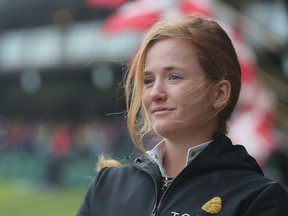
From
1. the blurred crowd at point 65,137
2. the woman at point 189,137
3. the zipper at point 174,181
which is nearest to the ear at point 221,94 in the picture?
the woman at point 189,137

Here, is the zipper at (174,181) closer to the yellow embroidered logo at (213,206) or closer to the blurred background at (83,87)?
the yellow embroidered logo at (213,206)

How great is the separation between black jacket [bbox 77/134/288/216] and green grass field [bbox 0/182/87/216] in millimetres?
9072

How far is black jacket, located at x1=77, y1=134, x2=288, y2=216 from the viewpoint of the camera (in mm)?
1331

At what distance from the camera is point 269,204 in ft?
4.32

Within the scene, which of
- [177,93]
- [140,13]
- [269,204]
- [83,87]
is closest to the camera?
[269,204]

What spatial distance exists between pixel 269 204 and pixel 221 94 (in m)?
0.30

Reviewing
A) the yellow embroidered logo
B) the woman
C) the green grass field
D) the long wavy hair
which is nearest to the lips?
the woman

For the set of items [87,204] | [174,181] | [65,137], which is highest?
[174,181]

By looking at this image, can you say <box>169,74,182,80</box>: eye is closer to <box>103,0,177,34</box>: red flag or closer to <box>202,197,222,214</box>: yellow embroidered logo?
<box>202,197,222,214</box>: yellow embroidered logo

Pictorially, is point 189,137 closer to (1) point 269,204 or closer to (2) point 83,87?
(1) point 269,204

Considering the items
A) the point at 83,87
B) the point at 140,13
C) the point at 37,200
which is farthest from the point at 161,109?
the point at 83,87

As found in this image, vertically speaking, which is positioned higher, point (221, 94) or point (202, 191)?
point (221, 94)

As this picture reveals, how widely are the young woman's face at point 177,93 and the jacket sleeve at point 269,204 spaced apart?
0.76 feet

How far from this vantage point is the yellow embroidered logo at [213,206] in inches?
52.8
